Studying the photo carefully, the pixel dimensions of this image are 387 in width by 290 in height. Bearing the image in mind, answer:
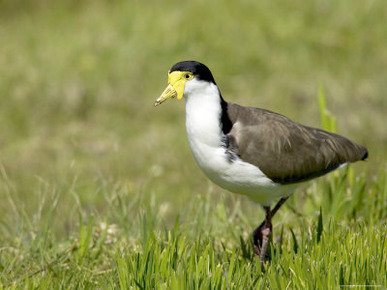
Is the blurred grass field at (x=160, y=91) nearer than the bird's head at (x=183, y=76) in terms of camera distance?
No

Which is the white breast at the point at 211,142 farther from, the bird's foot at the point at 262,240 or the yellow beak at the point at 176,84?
the bird's foot at the point at 262,240

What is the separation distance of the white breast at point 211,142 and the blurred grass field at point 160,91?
940 millimetres

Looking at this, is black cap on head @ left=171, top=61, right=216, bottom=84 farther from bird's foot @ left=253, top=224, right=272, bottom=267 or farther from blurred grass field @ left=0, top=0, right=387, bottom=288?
blurred grass field @ left=0, top=0, right=387, bottom=288

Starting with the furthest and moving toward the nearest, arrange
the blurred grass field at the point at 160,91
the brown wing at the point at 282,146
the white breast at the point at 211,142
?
the blurred grass field at the point at 160,91, the brown wing at the point at 282,146, the white breast at the point at 211,142

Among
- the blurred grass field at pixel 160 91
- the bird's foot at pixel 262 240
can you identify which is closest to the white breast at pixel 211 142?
the bird's foot at pixel 262 240

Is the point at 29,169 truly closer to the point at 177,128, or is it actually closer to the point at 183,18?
the point at 177,128

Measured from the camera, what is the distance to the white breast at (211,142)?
172 inches

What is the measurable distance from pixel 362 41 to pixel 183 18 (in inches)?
91.4

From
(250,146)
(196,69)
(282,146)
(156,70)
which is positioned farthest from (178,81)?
(156,70)

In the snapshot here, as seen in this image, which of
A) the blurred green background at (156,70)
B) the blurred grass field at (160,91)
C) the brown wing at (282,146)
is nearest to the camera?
the brown wing at (282,146)

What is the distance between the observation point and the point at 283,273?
3910 mm

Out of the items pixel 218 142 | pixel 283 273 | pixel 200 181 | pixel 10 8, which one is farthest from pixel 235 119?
pixel 10 8

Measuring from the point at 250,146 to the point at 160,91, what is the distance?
486 cm

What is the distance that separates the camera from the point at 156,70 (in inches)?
373
